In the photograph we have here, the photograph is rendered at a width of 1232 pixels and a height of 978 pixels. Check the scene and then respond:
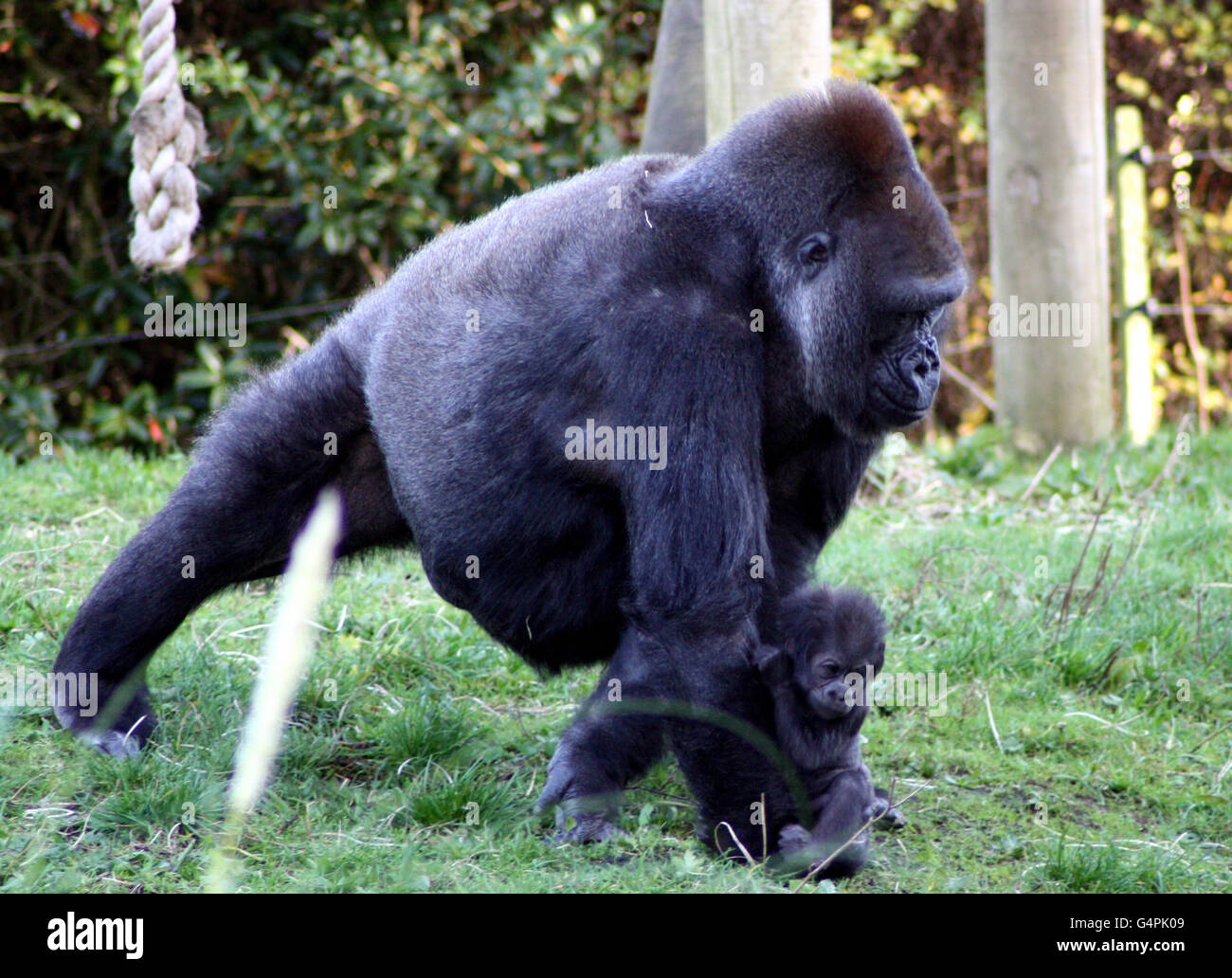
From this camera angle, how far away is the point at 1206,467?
668cm

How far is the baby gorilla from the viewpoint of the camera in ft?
10.8

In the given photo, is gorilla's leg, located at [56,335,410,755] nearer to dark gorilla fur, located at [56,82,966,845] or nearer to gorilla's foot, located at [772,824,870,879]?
dark gorilla fur, located at [56,82,966,845]

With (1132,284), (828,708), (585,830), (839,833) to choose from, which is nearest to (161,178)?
(585,830)

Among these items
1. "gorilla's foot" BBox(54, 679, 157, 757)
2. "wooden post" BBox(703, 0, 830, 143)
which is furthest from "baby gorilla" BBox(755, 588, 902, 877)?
"wooden post" BBox(703, 0, 830, 143)

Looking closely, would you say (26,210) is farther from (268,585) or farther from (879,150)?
(879,150)

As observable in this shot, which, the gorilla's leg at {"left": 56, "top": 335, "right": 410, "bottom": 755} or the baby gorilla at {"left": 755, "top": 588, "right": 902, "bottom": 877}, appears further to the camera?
the gorilla's leg at {"left": 56, "top": 335, "right": 410, "bottom": 755}

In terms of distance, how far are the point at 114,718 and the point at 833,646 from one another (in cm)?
188

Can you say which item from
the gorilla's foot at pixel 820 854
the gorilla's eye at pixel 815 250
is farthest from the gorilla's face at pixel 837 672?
the gorilla's eye at pixel 815 250

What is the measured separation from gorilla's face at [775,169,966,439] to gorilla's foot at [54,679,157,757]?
1962 mm

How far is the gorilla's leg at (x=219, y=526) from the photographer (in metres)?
3.80

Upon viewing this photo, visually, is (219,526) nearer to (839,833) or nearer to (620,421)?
(620,421)

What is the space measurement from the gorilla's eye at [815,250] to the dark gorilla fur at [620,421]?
0.01m

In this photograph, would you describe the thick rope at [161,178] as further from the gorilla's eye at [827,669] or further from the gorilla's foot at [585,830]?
the gorilla's eye at [827,669]
